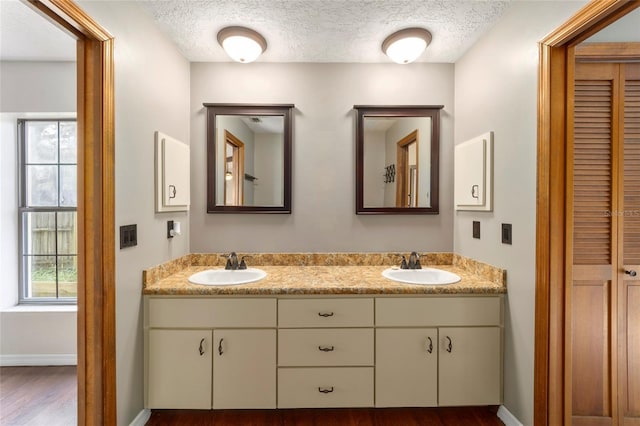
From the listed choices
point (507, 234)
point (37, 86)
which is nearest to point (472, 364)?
point (507, 234)

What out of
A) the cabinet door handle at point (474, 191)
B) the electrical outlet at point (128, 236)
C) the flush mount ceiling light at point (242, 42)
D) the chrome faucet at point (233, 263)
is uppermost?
the flush mount ceiling light at point (242, 42)

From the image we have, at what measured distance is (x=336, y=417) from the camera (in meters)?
1.78

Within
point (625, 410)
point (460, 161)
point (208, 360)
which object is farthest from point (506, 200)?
point (208, 360)

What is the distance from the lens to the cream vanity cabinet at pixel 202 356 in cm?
170

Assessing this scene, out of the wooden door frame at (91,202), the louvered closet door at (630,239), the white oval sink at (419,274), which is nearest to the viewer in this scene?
the wooden door frame at (91,202)

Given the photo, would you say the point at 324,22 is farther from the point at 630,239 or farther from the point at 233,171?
the point at 630,239

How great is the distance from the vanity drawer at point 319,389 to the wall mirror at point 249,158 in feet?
3.55

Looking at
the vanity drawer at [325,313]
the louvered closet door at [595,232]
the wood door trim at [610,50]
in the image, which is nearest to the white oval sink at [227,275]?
the vanity drawer at [325,313]

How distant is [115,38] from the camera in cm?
147

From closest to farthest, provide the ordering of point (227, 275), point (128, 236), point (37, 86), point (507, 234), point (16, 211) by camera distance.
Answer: point (128, 236) < point (507, 234) < point (227, 275) < point (37, 86) < point (16, 211)

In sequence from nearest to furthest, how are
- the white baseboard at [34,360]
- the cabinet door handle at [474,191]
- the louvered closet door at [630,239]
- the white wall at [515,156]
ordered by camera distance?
the white wall at [515,156] → the louvered closet door at [630,239] → the cabinet door handle at [474,191] → the white baseboard at [34,360]

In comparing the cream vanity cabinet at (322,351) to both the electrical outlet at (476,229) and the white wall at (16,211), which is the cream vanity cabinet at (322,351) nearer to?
the electrical outlet at (476,229)

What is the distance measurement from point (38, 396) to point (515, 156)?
10.8ft

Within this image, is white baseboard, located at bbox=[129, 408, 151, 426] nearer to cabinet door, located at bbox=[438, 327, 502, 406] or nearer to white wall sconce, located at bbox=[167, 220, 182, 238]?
white wall sconce, located at bbox=[167, 220, 182, 238]
